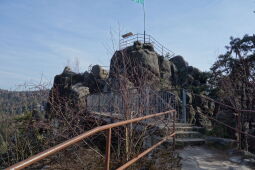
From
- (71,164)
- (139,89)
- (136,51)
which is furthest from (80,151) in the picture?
(136,51)

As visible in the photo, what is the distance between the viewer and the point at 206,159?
16.8ft

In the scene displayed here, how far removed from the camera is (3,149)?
6875 mm

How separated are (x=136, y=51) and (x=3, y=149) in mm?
17705

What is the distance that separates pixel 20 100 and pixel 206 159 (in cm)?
582

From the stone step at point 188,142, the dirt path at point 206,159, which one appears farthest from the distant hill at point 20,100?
the dirt path at point 206,159

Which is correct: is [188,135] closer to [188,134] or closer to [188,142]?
[188,134]

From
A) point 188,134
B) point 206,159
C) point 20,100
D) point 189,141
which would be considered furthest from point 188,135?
point 20,100

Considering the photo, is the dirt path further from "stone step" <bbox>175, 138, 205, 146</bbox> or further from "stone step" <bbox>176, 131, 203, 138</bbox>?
"stone step" <bbox>176, 131, 203, 138</bbox>

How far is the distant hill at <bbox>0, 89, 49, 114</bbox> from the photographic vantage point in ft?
21.9

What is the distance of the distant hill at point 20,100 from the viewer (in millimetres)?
6688

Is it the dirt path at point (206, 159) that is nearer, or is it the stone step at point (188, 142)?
the dirt path at point (206, 159)

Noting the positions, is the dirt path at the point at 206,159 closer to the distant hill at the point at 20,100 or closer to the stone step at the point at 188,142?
the stone step at the point at 188,142

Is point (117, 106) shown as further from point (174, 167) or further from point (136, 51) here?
point (136, 51)

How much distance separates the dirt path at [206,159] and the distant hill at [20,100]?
417 cm
